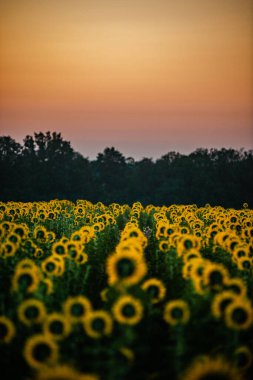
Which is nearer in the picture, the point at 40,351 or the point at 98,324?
the point at 40,351

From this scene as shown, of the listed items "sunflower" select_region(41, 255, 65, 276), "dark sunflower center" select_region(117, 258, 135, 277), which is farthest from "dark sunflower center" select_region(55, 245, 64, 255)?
"dark sunflower center" select_region(117, 258, 135, 277)

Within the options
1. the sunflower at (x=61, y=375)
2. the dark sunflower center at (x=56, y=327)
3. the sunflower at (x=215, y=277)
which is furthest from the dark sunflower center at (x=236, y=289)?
the sunflower at (x=61, y=375)

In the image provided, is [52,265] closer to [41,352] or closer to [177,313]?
[177,313]

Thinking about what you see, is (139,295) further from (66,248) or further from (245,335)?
(66,248)

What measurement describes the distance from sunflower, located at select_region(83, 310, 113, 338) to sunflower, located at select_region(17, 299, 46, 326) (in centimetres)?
55

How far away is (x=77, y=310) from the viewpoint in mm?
5188

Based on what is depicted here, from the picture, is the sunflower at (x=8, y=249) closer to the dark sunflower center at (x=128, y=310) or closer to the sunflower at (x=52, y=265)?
the sunflower at (x=52, y=265)

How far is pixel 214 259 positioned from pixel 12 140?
41035 millimetres

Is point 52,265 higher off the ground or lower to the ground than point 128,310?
higher

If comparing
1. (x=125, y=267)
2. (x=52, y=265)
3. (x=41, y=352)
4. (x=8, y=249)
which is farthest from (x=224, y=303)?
(x=8, y=249)

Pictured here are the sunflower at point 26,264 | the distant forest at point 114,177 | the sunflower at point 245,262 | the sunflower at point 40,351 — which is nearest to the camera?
the sunflower at point 40,351

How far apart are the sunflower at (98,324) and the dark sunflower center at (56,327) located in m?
0.26

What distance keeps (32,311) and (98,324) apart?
80cm

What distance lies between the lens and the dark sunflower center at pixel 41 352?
4559 millimetres
